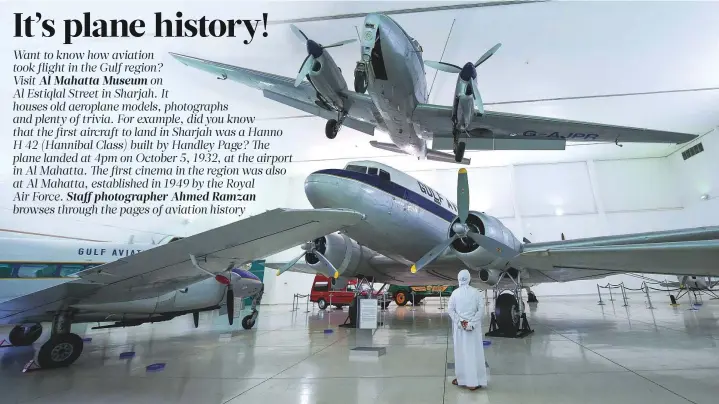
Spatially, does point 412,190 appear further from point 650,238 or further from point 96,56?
point 96,56

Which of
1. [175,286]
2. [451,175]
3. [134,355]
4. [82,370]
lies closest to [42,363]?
[82,370]

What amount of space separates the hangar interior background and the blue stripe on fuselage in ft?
14.7

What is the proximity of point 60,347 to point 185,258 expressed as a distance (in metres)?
3.73

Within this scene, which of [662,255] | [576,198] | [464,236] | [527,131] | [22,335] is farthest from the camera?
[576,198]

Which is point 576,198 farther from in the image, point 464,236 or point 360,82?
point 360,82

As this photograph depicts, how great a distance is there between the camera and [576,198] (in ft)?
86.1

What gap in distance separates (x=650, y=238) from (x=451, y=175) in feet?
75.8

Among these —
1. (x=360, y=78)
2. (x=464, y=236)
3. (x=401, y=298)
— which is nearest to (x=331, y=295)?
(x=401, y=298)

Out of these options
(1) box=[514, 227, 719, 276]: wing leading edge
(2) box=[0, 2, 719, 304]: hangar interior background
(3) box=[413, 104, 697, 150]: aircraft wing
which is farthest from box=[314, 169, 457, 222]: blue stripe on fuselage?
(2) box=[0, 2, 719, 304]: hangar interior background

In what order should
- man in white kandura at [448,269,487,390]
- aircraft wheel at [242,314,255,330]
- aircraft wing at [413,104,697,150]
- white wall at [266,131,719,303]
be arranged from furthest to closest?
white wall at [266,131,719,303], aircraft wheel at [242,314,255,330], aircraft wing at [413,104,697,150], man in white kandura at [448,269,487,390]

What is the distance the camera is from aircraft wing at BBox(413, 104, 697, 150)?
378 inches

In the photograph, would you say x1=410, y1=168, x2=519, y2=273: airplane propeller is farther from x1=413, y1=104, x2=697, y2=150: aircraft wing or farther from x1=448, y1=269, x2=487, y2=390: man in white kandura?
x1=413, y1=104, x2=697, y2=150: aircraft wing

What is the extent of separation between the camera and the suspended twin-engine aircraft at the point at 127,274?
421cm

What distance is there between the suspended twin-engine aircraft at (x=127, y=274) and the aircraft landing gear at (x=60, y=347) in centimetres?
1
